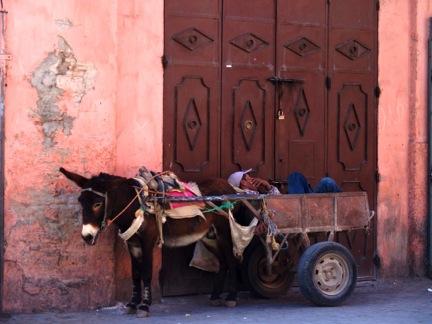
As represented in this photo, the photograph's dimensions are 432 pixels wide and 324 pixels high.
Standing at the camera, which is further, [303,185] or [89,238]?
[303,185]

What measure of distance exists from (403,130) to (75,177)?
13.6ft

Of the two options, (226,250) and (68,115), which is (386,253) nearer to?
(226,250)

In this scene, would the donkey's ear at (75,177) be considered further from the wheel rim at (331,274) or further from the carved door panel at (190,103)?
the wheel rim at (331,274)

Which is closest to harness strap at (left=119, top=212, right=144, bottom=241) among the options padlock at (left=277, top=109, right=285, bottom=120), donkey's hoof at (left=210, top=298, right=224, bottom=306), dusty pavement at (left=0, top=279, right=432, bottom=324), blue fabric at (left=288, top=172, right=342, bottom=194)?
dusty pavement at (left=0, top=279, right=432, bottom=324)

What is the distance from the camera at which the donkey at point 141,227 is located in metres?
7.11

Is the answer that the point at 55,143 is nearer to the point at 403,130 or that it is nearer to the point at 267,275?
the point at 267,275

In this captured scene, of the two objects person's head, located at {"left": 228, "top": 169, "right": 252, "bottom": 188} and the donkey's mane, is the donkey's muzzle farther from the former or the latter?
person's head, located at {"left": 228, "top": 169, "right": 252, "bottom": 188}

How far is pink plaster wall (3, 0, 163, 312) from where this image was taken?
24.2 feet

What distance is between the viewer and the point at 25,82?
741 cm

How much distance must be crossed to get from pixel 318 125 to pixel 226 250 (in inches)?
76.2

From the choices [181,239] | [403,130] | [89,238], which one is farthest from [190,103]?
[403,130]

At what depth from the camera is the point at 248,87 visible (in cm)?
861

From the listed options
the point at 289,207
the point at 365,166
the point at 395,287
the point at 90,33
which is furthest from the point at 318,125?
the point at 90,33

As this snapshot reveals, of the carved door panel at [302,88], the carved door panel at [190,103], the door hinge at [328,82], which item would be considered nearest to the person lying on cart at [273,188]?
the carved door panel at [190,103]
